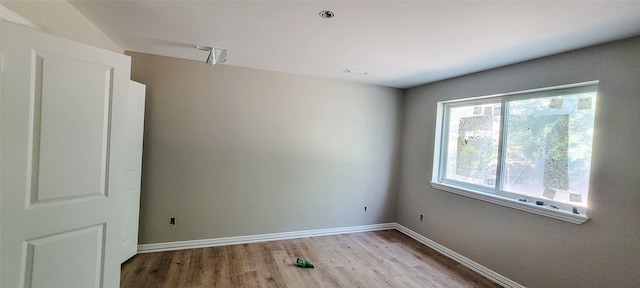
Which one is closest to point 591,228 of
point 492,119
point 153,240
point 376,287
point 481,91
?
point 492,119

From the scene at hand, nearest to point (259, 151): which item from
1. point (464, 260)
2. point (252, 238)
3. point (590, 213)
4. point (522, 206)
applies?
point (252, 238)

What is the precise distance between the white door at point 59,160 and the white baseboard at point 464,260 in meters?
3.54

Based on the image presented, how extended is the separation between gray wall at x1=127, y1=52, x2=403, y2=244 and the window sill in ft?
4.00

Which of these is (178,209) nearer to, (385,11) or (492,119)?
(385,11)

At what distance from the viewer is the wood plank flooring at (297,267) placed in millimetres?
2529

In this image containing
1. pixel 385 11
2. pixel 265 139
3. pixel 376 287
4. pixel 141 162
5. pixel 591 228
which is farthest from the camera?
pixel 265 139

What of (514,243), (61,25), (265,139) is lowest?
(514,243)

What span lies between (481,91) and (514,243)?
5.72 ft

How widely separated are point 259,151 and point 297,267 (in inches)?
61.1

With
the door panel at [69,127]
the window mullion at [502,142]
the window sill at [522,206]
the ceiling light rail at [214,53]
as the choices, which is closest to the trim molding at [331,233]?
the window sill at [522,206]

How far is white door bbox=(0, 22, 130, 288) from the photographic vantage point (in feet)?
4.28

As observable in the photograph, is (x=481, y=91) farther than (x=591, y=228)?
Yes

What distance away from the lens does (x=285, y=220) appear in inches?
143

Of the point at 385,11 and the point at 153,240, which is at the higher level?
the point at 385,11
